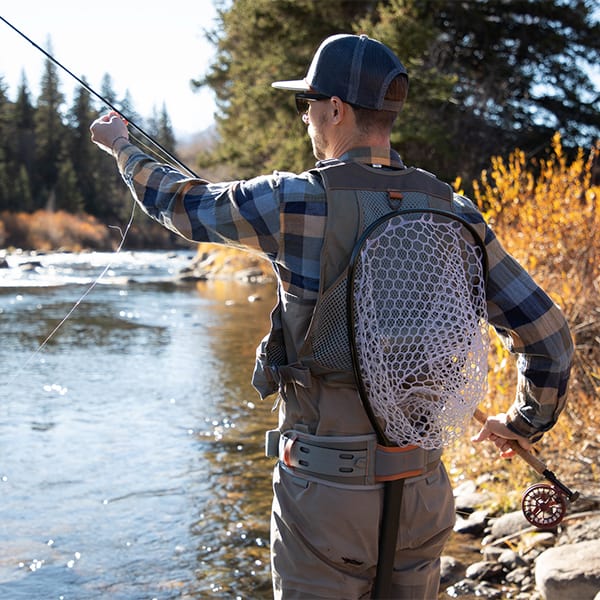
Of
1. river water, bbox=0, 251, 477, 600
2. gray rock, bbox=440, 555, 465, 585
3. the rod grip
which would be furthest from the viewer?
river water, bbox=0, 251, 477, 600

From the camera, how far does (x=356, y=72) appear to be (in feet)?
6.24

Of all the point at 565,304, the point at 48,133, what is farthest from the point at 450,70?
the point at 48,133

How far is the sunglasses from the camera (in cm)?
195

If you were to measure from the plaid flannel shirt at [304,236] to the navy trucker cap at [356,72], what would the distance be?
0.12 metres

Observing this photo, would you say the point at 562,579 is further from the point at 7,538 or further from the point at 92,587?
the point at 7,538

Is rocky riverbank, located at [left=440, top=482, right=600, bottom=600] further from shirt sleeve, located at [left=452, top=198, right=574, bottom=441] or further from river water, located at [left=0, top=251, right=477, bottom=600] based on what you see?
shirt sleeve, located at [left=452, top=198, right=574, bottom=441]

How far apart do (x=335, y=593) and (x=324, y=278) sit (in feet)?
2.22

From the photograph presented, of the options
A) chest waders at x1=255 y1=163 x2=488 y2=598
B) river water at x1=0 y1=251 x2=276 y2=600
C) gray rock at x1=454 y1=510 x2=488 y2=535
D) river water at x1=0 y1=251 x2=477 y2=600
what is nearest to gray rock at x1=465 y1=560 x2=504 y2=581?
river water at x1=0 y1=251 x2=477 y2=600

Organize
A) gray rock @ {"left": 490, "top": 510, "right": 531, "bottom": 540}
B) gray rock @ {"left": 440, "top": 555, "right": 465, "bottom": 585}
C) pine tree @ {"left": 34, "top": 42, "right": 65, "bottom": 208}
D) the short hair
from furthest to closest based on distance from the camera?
pine tree @ {"left": 34, "top": 42, "right": 65, "bottom": 208}, gray rock @ {"left": 490, "top": 510, "right": 531, "bottom": 540}, gray rock @ {"left": 440, "top": 555, "right": 465, "bottom": 585}, the short hair

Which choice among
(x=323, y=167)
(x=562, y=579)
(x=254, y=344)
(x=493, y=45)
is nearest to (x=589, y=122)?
(x=493, y=45)

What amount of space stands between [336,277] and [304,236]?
0.11 m

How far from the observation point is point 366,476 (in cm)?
188

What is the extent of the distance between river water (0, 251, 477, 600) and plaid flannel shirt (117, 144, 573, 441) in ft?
2.04

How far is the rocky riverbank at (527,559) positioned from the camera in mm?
3822
